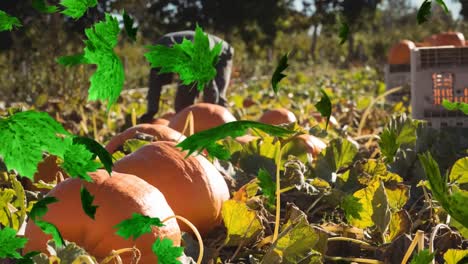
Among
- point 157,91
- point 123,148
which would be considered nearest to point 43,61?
point 157,91

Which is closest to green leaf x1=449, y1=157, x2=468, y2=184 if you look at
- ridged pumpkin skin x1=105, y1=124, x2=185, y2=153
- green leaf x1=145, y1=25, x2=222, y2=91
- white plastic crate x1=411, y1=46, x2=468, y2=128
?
ridged pumpkin skin x1=105, y1=124, x2=185, y2=153

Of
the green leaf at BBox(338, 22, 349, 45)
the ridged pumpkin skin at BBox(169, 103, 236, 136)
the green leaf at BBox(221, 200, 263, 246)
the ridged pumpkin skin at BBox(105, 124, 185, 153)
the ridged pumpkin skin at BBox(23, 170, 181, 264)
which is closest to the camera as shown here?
the green leaf at BBox(338, 22, 349, 45)

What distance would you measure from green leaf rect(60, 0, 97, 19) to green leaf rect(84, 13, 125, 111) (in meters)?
0.03

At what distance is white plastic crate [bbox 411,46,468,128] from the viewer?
4102 mm

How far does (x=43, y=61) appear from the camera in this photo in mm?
8664

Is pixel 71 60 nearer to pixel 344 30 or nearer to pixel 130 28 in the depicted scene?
pixel 130 28

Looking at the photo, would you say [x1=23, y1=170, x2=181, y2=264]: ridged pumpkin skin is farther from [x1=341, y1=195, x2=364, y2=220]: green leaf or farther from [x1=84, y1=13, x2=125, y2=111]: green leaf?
[x1=84, y1=13, x2=125, y2=111]: green leaf

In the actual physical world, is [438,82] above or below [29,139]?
below

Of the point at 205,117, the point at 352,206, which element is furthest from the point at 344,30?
the point at 205,117

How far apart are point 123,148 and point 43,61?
5.87 metres

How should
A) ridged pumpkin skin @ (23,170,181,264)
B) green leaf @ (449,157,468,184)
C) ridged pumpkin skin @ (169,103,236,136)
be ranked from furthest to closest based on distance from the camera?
1. ridged pumpkin skin @ (169,103,236,136)
2. green leaf @ (449,157,468,184)
3. ridged pumpkin skin @ (23,170,181,264)

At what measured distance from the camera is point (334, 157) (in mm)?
3076

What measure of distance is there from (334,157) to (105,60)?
2078 millimetres

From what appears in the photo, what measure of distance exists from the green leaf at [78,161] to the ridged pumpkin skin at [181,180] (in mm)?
1222
